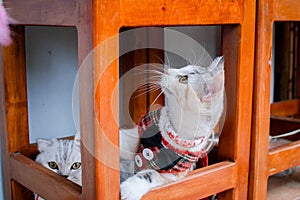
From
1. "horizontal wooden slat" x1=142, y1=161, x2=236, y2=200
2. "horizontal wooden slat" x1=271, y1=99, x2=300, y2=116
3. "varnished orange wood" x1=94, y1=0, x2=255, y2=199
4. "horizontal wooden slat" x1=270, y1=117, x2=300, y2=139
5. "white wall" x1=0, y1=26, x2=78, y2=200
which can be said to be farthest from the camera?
"horizontal wooden slat" x1=271, y1=99, x2=300, y2=116

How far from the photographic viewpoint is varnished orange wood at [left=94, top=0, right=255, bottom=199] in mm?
Result: 510

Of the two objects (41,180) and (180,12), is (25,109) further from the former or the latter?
(180,12)

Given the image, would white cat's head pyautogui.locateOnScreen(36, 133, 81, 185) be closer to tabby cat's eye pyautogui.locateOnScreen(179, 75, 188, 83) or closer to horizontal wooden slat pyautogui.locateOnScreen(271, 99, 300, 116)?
tabby cat's eye pyautogui.locateOnScreen(179, 75, 188, 83)

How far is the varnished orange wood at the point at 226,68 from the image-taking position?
510 mm

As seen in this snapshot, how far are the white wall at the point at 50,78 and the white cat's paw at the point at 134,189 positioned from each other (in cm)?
49

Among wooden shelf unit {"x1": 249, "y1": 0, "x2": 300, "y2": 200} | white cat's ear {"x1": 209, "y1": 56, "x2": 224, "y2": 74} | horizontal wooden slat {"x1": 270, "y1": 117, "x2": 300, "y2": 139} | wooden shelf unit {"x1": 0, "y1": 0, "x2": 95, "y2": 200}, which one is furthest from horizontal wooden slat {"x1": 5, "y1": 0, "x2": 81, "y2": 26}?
horizontal wooden slat {"x1": 270, "y1": 117, "x2": 300, "y2": 139}

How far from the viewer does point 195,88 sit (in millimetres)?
629

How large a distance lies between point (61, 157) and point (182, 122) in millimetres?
322

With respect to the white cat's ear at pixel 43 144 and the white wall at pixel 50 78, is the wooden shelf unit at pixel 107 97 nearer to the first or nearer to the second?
the white cat's ear at pixel 43 144

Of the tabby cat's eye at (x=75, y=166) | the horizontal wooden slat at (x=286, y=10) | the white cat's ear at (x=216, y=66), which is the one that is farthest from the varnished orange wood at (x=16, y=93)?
the horizontal wooden slat at (x=286, y=10)

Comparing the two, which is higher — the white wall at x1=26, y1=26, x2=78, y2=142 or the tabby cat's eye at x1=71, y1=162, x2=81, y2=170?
the white wall at x1=26, y1=26, x2=78, y2=142

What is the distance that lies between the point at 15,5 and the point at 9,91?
0.68ft

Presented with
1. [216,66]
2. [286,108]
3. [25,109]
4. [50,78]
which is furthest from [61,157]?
[286,108]

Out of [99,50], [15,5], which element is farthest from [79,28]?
[15,5]
